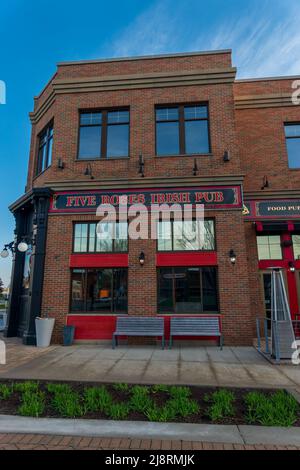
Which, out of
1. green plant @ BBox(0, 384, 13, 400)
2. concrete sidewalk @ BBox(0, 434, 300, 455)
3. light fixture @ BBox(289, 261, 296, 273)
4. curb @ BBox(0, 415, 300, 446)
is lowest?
concrete sidewalk @ BBox(0, 434, 300, 455)

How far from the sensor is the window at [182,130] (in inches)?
437

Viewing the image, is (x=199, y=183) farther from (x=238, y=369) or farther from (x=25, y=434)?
(x=25, y=434)

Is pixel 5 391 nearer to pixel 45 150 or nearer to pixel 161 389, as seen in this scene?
pixel 161 389

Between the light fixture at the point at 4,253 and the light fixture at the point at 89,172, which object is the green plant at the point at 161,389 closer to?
the light fixture at the point at 89,172

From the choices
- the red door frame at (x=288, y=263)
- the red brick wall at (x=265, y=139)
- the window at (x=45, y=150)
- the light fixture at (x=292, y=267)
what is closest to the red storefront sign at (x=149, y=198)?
the red brick wall at (x=265, y=139)

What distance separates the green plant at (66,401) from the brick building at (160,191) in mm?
4723

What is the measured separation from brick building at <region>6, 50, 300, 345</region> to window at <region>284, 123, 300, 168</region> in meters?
0.05

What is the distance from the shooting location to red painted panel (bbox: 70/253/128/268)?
10367mm

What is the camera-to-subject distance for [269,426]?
12.9 ft

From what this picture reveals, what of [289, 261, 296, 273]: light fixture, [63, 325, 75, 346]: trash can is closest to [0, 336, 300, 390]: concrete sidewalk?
[63, 325, 75, 346]: trash can

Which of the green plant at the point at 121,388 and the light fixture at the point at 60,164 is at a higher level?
the light fixture at the point at 60,164

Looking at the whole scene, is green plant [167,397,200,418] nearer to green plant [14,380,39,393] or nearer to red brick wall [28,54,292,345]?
green plant [14,380,39,393]

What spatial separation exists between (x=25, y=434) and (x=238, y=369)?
477 cm

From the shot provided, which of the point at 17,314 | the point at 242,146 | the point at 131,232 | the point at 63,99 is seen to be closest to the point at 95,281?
the point at 131,232
